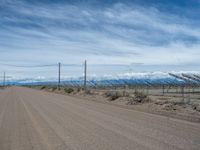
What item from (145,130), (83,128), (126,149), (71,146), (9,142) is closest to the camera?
(126,149)

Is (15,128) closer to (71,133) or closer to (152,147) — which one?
(71,133)

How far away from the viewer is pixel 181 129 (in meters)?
11.2

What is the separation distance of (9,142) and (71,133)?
2.28 m

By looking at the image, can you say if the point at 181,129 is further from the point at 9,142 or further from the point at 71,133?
the point at 9,142

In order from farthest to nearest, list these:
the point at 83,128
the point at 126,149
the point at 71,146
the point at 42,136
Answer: the point at 83,128 → the point at 42,136 → the point at 71,146 → the point at 126,149

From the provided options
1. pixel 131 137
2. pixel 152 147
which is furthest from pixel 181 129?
pixel 152 147

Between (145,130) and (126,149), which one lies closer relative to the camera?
(126,149)

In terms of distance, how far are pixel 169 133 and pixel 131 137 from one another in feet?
5.07

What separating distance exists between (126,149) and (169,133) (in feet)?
9.81

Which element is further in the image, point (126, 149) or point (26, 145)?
point (26, 145)

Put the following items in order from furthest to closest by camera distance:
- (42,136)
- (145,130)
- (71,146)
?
(145,130)
(42,136)
(71,146)

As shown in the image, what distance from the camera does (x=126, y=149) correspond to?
7812 millimetres

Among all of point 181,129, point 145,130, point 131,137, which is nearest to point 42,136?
point 131,137

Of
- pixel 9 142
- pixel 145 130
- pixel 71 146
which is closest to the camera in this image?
pixel 71 146
